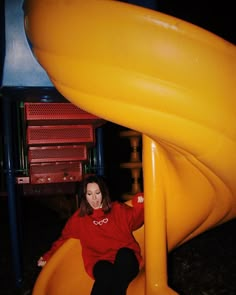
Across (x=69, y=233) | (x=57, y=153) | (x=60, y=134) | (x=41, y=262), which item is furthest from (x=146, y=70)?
(x=57, y=153)

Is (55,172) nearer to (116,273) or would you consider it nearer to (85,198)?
(85,198)

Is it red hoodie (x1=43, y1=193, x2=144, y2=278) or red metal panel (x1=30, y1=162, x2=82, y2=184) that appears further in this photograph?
red metal panel (x1=30, y1=162, x2=82, y2=184)

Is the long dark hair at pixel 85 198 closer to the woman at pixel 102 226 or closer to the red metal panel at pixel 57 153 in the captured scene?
the woman at pixel 102 226

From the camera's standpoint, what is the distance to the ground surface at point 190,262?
3246 millimetres

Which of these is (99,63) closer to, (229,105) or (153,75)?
(153,75)

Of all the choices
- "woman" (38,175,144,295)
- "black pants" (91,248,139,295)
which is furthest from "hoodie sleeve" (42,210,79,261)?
"black pants" (91,248,139,295)

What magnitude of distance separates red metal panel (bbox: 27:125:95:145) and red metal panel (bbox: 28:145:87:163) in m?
0.16

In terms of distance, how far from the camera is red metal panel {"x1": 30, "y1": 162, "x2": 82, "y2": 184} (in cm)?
348

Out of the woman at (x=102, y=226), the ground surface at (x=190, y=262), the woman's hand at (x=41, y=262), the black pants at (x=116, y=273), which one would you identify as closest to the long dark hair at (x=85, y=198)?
the woman at (x=102, y=226)

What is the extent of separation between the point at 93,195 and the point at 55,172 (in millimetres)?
1271

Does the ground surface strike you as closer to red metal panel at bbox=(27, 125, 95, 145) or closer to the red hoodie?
the red hoodie

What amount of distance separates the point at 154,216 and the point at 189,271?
2.10 metres

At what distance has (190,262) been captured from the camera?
3.96 m

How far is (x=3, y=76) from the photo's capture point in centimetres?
244
